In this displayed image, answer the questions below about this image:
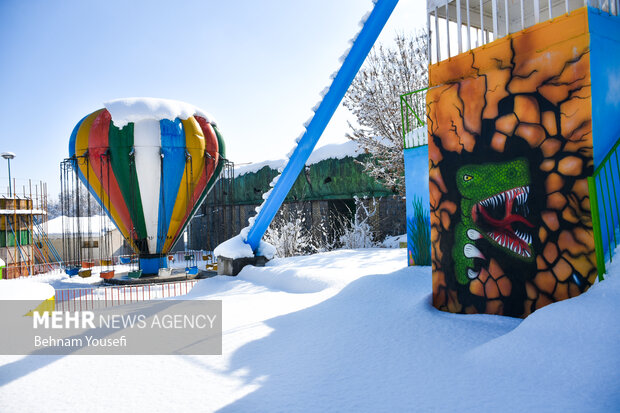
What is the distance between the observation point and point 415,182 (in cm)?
851

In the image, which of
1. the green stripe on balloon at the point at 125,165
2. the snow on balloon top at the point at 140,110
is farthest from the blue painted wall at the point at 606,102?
the green stripe on balloon at the point at 125,165

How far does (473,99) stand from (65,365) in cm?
567

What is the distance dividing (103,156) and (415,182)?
1066cm

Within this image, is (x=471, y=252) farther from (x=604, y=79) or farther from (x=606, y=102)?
(x=604, y=79)

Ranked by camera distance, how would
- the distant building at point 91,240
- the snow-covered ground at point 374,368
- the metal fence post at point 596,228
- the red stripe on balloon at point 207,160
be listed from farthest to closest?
the distant building at point 91,240, the red stripe on balloon at point 207,160, the metal fence post at point 596,228, the snow-covered ground at point 374,368

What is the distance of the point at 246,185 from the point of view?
86.6 ft

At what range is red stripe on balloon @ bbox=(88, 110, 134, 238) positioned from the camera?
13.9m

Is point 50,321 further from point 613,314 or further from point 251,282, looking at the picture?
point 613,314

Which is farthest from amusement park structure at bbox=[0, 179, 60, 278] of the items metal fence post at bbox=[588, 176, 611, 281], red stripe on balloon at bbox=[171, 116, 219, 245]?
metal fence post at bbox=[588, 176, 611, 281]

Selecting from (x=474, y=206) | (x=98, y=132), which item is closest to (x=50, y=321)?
(x=474, y=206)

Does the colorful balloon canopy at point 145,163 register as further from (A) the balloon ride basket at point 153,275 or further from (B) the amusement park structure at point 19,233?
(B) the amusement park structure at point 19,233

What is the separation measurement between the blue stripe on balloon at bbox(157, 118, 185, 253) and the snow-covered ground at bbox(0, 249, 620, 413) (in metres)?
9.88

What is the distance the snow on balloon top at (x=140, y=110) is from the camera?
45.6 feet

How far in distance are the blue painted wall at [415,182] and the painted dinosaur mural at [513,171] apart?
2.77 meters
